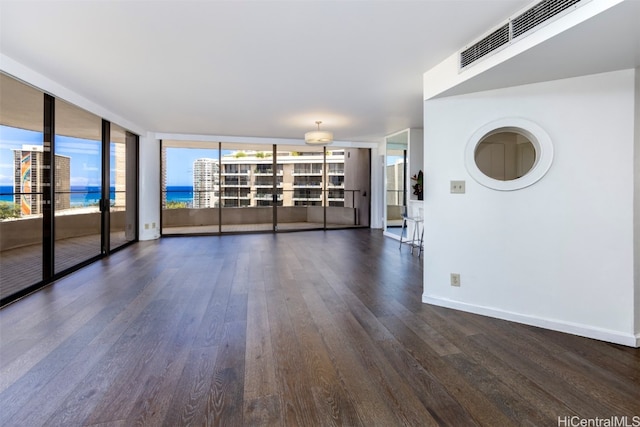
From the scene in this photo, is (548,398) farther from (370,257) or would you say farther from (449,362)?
(370,257)

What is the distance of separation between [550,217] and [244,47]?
309 centimetres

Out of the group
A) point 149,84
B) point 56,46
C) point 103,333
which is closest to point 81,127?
point 149,84

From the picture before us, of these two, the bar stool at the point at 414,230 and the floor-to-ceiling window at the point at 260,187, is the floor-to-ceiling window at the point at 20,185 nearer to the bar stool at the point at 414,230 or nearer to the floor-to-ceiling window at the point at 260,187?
the floor-to-ceiling window at the point at 260,187

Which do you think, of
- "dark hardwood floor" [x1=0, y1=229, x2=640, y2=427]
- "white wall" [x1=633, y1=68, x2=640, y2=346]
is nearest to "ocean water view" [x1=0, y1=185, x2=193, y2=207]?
"dark hardwood floor" [x1=0, y1=229, x2=640, y2=427]

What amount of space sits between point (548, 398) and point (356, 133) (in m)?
6.26

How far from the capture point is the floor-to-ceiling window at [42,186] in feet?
11.0

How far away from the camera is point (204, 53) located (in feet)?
9.30

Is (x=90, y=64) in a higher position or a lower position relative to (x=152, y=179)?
higher

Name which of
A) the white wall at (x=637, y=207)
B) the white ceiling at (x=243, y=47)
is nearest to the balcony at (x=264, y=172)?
the white ceiling at (x=243, y=47)

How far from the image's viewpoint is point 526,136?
2695 millimetres

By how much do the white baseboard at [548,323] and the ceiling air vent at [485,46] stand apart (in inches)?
87.8

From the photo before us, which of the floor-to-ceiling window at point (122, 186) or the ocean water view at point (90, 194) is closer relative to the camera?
the ocean water view at point (90, 194)

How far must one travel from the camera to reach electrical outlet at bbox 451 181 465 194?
114 inches

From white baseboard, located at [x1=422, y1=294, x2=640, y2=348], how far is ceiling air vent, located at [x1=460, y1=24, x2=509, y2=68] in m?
2.23
